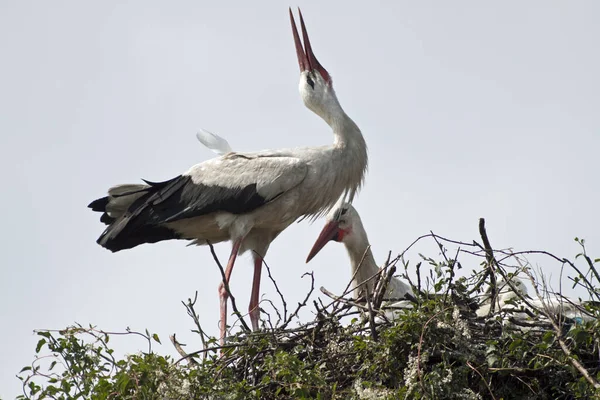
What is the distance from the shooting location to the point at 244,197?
7.52 meters

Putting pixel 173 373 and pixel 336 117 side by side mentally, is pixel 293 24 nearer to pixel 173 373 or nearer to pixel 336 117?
pixel 336 117

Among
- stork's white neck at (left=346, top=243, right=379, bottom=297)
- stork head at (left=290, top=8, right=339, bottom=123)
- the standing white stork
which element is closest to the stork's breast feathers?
the standing white stork

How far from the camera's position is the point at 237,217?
762 cm

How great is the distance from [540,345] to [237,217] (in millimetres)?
3023

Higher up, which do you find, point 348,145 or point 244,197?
point 348,145

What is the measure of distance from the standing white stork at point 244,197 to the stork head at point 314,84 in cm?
1

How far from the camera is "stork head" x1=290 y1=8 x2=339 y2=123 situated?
8.09 m

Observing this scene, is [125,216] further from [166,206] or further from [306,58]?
[306,58]

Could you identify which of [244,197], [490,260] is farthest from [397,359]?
[244,197]

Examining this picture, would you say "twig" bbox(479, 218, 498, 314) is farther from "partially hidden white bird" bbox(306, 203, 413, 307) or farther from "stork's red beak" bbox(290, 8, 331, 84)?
"partially hidden white bird" bbox(306, 203, 413, 307)

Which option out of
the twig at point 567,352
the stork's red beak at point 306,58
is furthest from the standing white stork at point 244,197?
the twig at point 567,352

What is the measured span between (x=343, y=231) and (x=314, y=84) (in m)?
1.24

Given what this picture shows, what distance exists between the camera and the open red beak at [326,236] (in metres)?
8.76

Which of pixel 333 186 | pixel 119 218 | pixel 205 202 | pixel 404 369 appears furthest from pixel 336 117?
pixel 404 369
